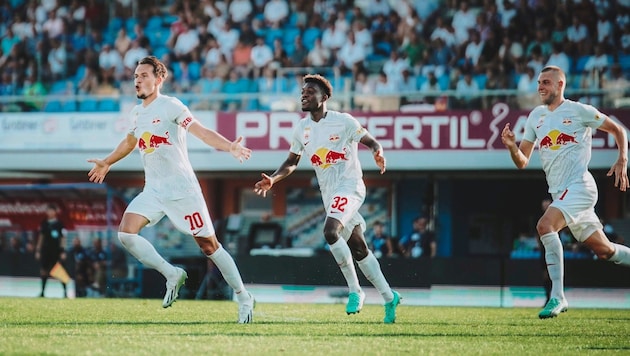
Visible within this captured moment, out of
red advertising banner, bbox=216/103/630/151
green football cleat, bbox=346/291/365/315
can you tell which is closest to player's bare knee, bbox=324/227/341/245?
green football cleat, bbox=346/291/365/315

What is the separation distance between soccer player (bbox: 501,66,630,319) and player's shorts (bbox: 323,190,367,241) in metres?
1.74

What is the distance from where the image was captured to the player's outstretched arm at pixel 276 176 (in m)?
11.4

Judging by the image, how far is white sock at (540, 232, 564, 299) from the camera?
1165 cm

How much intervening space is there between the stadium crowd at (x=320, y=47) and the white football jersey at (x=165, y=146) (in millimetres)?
10859

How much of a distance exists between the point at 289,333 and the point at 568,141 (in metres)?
3.81

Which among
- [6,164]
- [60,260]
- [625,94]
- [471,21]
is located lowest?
[60,260]

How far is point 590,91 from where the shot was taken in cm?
2055

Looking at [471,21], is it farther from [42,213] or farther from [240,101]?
[42,213]

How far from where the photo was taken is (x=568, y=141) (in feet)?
38.7

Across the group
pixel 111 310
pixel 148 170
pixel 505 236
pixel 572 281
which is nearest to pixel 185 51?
pixel 505 236

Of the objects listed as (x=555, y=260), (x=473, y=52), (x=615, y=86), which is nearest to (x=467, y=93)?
(x=473, y=52)

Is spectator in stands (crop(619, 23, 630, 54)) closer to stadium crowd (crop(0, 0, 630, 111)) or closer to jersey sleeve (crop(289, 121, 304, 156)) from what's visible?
stadium crowd (crop(0, 0, 630, 111))

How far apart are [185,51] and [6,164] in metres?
4.75

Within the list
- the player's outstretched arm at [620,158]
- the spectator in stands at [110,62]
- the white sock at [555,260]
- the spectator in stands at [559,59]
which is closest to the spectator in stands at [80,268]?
the spectator in stands at [110,62]
